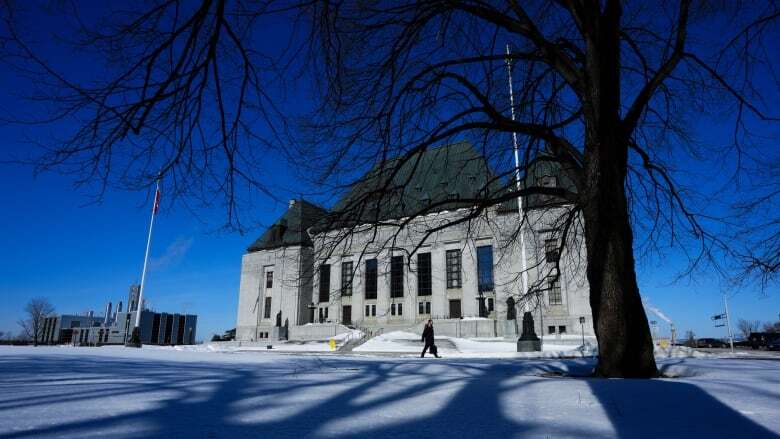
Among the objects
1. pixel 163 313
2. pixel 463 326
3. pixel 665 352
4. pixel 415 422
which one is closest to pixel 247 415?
pixel 415 422

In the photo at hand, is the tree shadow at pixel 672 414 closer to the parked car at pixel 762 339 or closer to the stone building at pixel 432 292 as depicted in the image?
the stone building at pixel 432 292

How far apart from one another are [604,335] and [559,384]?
2689 mm

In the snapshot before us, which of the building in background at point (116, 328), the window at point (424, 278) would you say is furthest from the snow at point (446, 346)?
the building in background at point (116, 328)

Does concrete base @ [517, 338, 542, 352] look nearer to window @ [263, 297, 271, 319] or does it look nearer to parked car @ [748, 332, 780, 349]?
parked car @ [748, 332, 780, 349]

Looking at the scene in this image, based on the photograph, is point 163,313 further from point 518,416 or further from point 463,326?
point 518,416

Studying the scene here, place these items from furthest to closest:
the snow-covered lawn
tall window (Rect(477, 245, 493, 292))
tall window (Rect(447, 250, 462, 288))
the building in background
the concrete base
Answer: the building in background < tall window (Rect(447, 250, 462, 288)) < tall window (Rect(477, 245, 493, 292)) < the concrete base < the snow-covered lawn

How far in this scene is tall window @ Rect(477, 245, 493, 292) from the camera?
4599 centimetres

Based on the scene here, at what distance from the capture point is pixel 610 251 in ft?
24.4

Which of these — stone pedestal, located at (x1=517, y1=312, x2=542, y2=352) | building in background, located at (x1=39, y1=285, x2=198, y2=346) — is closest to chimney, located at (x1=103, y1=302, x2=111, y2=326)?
building in background, located at (x1=39, y1=285, x2=198, y2=346)

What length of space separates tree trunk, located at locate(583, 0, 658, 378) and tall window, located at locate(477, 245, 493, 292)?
38.4m

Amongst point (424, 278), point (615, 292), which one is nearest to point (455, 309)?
point (424, 278)

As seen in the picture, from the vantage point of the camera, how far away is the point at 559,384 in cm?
515

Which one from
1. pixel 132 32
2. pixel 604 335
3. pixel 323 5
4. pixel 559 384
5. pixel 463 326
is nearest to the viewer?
pixel 559 384

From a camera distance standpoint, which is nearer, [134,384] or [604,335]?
[134,384]
